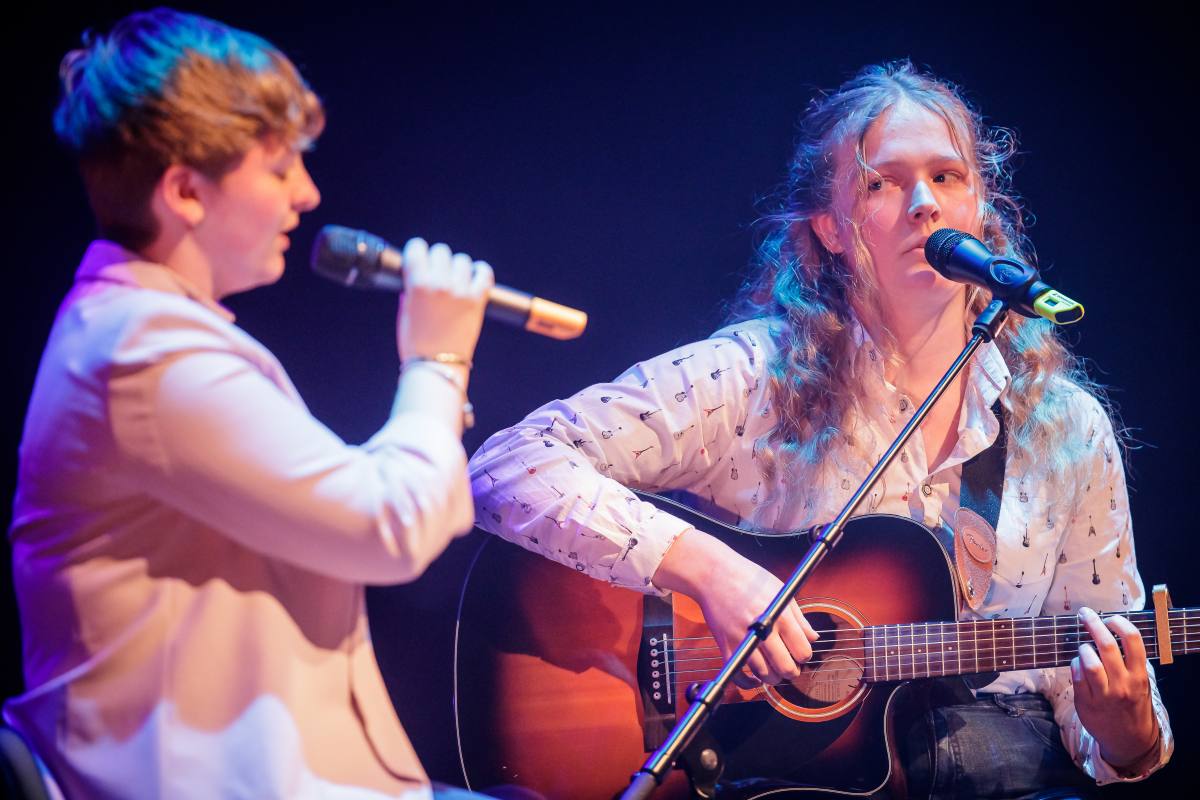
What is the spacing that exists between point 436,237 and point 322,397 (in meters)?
0.50

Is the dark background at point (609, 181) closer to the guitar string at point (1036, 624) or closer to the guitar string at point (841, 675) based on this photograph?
the guitar string at point (841, 675)

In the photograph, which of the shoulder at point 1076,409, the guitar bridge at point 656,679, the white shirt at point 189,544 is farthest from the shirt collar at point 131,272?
the shoulder at point 1076,409

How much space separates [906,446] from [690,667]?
0.79 m

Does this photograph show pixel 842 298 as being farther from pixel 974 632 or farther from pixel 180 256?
pixel 180 256

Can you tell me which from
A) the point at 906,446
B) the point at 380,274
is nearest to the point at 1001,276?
the point at 906,446

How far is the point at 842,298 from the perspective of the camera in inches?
103

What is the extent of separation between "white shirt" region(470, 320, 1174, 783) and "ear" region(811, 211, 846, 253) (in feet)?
0.91

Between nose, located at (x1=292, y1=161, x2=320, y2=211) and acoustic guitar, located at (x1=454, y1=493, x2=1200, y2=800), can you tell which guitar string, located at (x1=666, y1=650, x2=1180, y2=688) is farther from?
nose, located at (x1=292, y1=161, x2=320, y2=211)

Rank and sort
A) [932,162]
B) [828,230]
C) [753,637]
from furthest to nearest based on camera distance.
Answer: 1. [828,230]
2. [932,162]
3. [753,637]

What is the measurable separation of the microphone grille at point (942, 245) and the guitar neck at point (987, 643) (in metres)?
0.78

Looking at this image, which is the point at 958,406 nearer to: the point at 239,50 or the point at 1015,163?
the point at 1015,163

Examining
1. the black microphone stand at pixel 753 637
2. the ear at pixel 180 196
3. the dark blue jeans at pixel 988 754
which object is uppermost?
the ear at pixel 180 196

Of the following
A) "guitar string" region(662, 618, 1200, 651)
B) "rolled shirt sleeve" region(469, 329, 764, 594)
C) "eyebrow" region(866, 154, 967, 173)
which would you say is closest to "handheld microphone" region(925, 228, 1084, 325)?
"eyebrow" region(866, 154, 967, 173)

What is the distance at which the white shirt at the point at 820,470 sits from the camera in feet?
7.45
